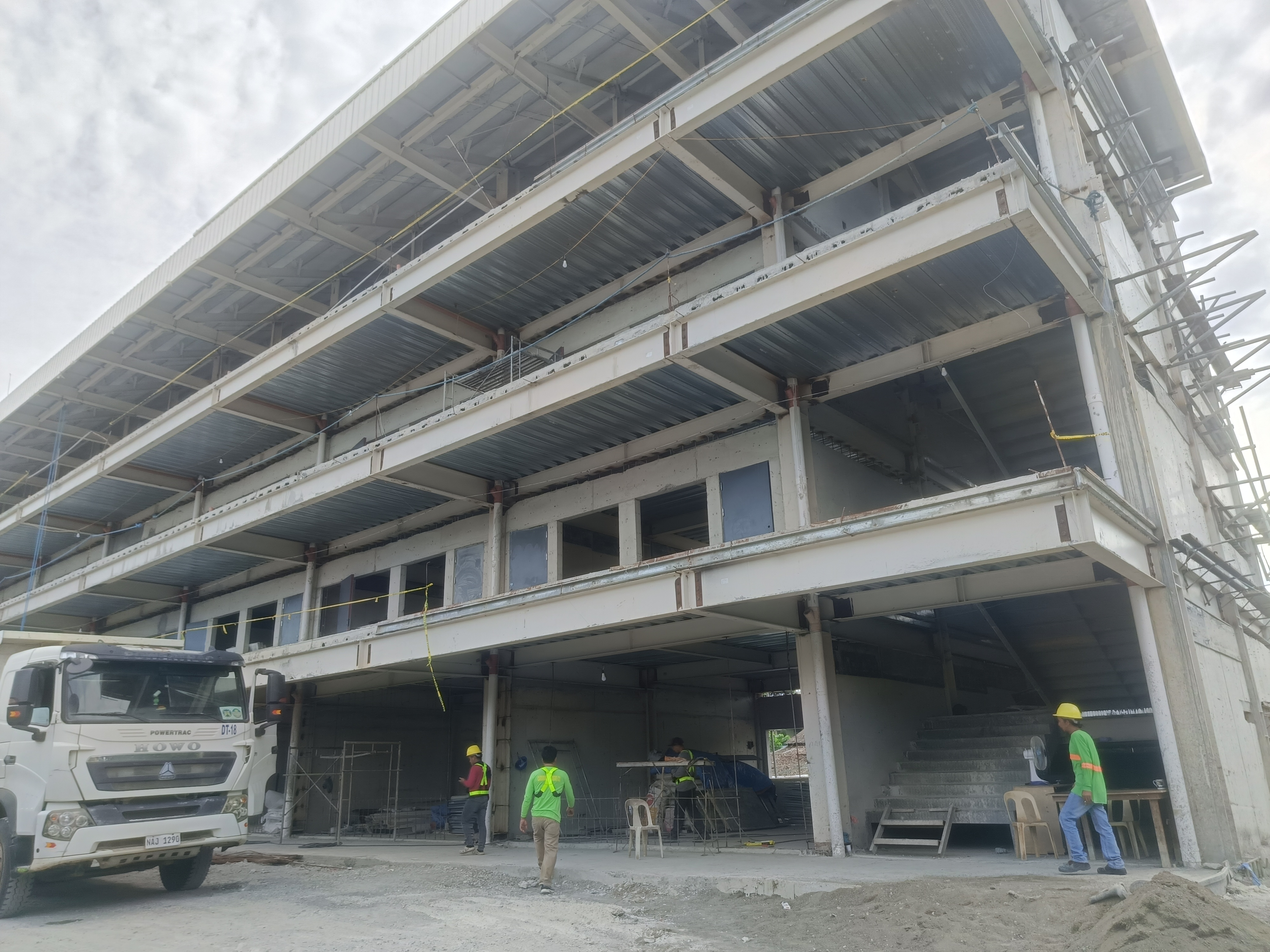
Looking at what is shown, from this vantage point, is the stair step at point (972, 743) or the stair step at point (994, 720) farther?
the stair step at point (994, 720)

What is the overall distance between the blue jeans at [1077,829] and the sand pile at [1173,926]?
2.00 m

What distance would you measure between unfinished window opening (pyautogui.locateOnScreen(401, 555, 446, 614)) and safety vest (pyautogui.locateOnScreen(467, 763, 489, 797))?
8.59 metres

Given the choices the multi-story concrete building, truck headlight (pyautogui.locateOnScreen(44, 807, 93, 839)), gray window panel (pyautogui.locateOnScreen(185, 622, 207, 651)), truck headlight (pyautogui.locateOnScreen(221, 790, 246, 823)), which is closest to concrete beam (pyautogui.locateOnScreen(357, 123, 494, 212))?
the multi-story concrete building

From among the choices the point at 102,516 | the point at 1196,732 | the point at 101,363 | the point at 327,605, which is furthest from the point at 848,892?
the point at 102,516

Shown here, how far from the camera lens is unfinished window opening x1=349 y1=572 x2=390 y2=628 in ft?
73.4

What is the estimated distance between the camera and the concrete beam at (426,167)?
1562cm

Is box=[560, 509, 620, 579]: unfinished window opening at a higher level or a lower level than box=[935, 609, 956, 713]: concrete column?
higher

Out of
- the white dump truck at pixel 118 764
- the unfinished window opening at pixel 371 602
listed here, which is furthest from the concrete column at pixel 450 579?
the white dump truck at pixel 118 764

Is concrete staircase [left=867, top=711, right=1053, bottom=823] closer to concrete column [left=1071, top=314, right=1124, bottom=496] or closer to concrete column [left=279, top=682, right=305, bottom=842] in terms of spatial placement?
concrete column [left=1071, top=314, right=1124, bottom=496]

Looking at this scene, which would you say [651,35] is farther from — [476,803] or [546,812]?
[476,803]

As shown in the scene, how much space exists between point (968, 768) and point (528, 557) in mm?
8751

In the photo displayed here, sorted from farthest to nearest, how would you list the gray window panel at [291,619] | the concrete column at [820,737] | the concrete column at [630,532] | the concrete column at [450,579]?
the gray window panel at [291,619], the concrete column at [450,579], the concrete column at [630,532], the concrete column at [820,737]

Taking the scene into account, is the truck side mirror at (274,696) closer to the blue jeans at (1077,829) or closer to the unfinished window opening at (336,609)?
the unfinished window opening at (336,609)

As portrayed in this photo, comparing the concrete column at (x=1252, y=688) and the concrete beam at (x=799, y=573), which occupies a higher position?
the concrete beam at (x=799, y=573)
